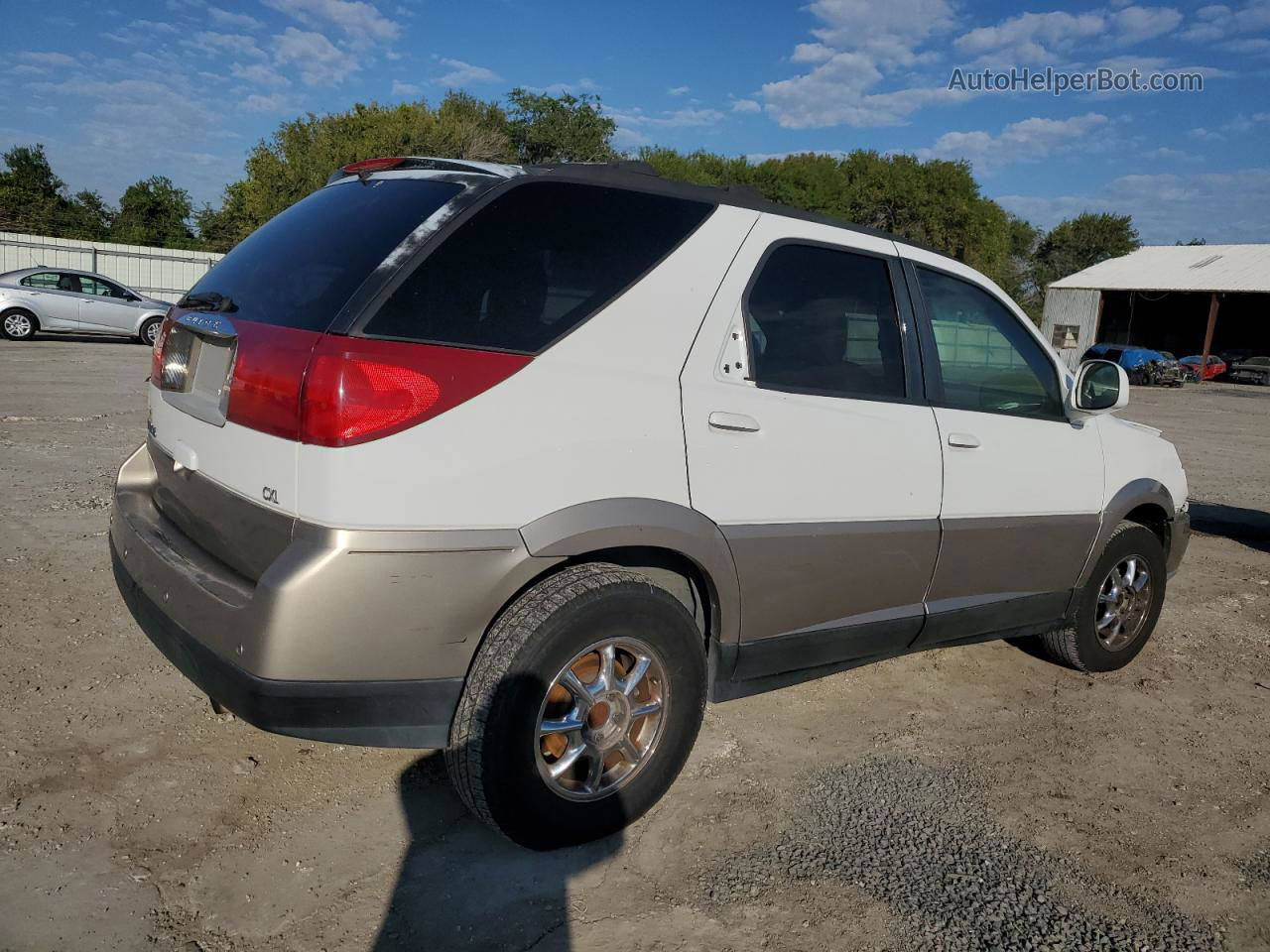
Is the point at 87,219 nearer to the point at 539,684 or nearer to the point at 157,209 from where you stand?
the point at 157,209

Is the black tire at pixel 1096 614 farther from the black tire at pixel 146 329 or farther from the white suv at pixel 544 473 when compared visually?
the black tire at pixel 146 329

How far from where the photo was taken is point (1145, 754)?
3.84 meters

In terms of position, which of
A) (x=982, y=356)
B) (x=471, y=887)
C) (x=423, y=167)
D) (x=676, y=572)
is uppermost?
(x=423, y=167)

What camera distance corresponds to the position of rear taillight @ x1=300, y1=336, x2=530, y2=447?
2385 millimetres

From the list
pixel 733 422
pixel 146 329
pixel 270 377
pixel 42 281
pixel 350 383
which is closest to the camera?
pixel 350 383

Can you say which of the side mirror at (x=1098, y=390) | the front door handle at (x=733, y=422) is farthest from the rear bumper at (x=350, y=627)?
the side mirror at (x=1098, y=390)

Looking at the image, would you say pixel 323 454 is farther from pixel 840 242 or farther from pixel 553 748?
pixel 840 242

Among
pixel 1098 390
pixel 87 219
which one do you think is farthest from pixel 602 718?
pixel 87 219

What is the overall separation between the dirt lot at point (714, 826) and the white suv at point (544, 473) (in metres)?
0.30

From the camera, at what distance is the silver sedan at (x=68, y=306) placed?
1933cm

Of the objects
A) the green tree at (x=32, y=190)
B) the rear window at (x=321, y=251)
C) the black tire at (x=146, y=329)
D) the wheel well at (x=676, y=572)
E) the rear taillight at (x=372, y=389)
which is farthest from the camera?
the green tree at (x=32, y=190)

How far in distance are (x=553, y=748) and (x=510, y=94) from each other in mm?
49280

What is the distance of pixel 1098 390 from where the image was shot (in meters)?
4.13

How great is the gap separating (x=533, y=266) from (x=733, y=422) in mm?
762
